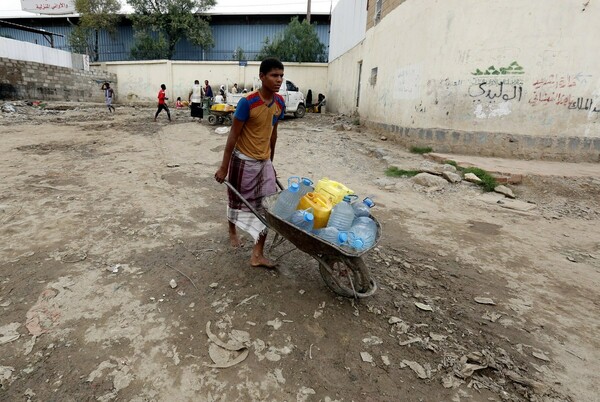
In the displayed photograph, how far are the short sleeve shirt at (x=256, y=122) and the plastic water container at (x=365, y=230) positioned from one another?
95 cm

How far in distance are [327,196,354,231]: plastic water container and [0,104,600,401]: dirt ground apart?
0.56 metres

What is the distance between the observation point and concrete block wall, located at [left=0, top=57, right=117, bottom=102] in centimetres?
1596

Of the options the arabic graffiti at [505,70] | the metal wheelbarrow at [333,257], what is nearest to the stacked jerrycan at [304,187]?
the metal wheelbarrow at [333,257]

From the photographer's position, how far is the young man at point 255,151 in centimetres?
262

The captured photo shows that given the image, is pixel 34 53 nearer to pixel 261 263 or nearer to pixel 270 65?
pixel 270 65

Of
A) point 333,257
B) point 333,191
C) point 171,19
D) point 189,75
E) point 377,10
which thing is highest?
point 171,19

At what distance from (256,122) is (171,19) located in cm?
2517

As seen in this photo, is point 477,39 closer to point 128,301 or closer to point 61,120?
point 128,301

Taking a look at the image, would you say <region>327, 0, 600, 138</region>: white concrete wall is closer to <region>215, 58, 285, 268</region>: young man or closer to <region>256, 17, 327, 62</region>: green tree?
<region>215, 58, 285, 268</region>: young man

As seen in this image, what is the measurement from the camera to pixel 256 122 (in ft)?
8.87

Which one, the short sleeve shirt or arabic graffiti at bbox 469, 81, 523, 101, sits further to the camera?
arabic graffiti at bbox 469, 81, 523, 101

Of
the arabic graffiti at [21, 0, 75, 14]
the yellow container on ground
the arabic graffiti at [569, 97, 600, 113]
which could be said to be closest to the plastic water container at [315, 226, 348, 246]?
the yellow container on ground

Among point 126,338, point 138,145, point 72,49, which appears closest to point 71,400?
point 126,338

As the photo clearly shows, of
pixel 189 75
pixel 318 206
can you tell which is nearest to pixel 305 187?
pixel 318 206
